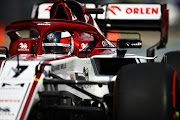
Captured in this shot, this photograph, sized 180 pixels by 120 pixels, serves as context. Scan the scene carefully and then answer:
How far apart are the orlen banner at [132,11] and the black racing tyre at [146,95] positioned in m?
5.84

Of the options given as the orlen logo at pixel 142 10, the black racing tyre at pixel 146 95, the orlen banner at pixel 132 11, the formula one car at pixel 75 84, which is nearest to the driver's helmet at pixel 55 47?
the formula one car at pixel 75 84

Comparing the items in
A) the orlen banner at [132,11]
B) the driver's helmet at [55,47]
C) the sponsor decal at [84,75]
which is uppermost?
the orlen banner at [132,11]

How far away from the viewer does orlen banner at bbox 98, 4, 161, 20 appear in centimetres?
829

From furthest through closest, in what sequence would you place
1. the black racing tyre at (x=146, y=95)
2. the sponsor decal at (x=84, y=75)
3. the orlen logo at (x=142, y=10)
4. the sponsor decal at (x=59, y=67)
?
1. the orlen logo at (x=142, y=10)
2. the sponsor decal at (x=84, y=75)
3. the sponsor decal at (x=59, y=67)
4. the black racing tyre at (x=146, y=95)

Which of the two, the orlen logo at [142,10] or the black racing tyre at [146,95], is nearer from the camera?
the black racing tyre at [146,95]

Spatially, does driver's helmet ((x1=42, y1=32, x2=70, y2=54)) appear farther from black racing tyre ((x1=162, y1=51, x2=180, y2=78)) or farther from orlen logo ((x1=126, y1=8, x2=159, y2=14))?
orlen logo ((x1=126, y1=8, x2=159, y2=14))

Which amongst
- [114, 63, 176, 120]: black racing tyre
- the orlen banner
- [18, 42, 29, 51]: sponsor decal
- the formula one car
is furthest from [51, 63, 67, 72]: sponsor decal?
the orlen banner

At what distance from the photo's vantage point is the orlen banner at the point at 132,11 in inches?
326

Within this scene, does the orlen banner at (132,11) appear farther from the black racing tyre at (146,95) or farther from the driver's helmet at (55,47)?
the black racing tyre at (146,95)

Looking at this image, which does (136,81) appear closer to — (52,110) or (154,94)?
(154,94)

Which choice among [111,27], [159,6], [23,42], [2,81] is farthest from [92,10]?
[159,6]

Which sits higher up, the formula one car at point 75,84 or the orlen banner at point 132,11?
the orlen banner at point 132,11

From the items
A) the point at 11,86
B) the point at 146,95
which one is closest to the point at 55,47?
the point at 11,86

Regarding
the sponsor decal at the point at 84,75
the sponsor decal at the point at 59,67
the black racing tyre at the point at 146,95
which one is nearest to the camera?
the black racing tyre at the point at 146,95
